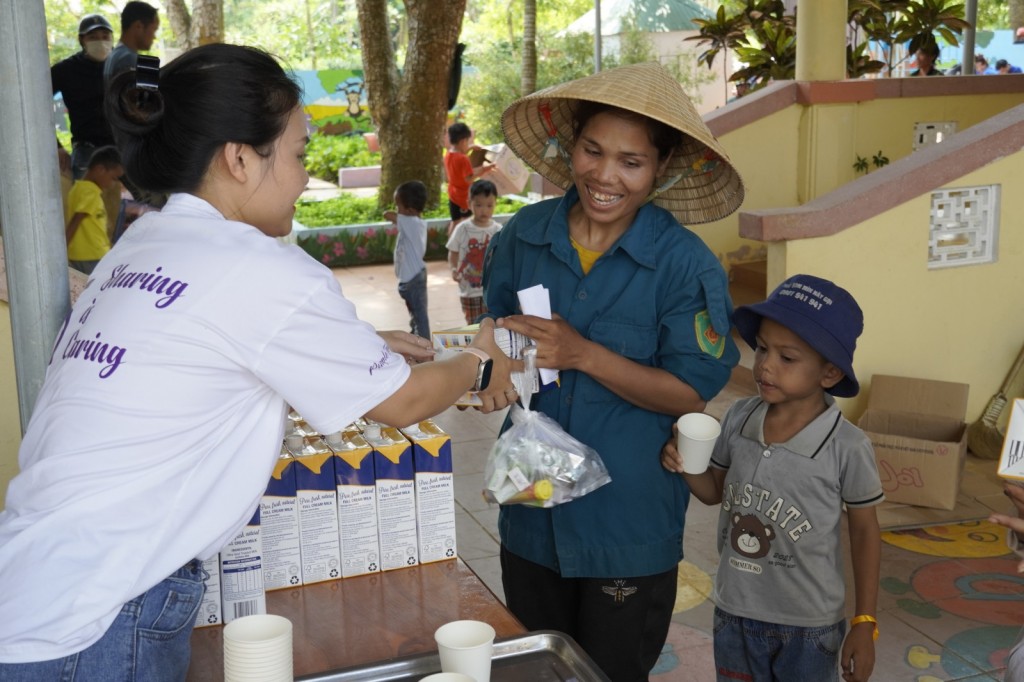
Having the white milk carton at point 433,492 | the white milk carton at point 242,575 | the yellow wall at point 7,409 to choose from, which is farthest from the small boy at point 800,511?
the yellow wall at point 7,409

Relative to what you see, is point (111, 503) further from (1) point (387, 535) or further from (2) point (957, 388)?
(2) point (957, 388)

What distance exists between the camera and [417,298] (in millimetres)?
7914

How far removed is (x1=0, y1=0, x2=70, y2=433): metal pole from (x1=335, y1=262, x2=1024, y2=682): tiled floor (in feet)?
7.87

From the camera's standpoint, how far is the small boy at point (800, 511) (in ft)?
8.57

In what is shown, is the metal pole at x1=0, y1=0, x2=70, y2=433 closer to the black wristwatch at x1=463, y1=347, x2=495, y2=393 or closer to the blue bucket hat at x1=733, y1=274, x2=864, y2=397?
the black wristwatch at x1=463, y1=347, x2=495, y2=393

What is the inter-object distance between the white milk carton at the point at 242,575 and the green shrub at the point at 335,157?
19652 mm

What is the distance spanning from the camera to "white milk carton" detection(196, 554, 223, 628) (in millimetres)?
2137

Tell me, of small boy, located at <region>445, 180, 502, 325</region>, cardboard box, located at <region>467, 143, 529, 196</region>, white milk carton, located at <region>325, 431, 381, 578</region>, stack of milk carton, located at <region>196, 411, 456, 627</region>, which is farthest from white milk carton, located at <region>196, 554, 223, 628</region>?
cardboard box, located at <region>467, 143, 529, 196</region>

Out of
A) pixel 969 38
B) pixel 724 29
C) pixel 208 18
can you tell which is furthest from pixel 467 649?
pixel 208 18

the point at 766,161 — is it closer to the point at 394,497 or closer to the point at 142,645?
the point at 394,497

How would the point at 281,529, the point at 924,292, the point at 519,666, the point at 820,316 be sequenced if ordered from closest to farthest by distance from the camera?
the point at 519,666
the point at 281,529
the point at 820,316
the point at 924,292

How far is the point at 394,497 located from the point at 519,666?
565 millimetres

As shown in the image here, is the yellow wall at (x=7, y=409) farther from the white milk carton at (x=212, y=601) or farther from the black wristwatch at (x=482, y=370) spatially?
the black wristwatch at (x=482, y=370)

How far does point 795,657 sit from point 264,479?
157 centimetres
